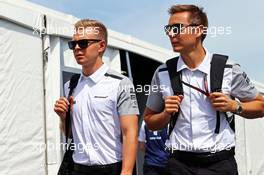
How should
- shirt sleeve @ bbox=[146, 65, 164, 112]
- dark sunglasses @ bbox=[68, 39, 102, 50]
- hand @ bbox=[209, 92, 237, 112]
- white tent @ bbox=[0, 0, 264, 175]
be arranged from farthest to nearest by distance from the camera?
white tent @ bbox=[0, 0, 264, 175]
dark sunglasses @ bbox=[68, 39, 102, 50]
shirt sleeve @ bbox=[146, 65, 164, 112]
hand @ bbox=[209, 92, 237, 112]

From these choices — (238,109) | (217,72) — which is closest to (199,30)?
(217,72)

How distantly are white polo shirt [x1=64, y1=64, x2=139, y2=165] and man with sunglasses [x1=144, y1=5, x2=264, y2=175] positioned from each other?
26cm

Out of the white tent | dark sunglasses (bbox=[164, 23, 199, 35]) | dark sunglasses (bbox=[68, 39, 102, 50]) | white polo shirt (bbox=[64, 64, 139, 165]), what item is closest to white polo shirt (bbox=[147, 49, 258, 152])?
dark sunglasses (bbox=[164, 23, 199, 35])

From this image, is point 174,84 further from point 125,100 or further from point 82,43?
point 82,43

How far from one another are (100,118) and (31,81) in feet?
5.64

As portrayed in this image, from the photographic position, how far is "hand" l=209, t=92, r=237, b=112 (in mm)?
2672

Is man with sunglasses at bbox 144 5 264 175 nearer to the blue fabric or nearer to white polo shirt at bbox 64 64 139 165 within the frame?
white polo shirt at bbox 64 64 139 165

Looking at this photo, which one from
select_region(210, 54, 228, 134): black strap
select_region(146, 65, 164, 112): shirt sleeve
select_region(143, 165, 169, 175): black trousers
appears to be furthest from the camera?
select_region(143, 165, 169, 175): black trousers

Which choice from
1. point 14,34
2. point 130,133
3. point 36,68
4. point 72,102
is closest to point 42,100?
point 36,68

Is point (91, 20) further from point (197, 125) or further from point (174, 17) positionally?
point (197, 125)

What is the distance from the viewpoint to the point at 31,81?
4.61 meters

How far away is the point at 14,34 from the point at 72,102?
1.53 m

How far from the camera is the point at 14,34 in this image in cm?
445

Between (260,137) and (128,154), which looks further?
(260,137)
